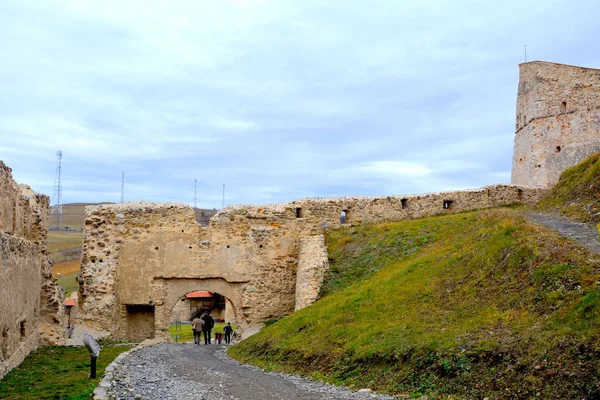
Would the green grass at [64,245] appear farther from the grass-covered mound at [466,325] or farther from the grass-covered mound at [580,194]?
the grass-covered mound at [580,194]

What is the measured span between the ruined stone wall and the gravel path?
70.0ft

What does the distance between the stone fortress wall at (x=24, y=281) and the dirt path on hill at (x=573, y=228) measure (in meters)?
12.0

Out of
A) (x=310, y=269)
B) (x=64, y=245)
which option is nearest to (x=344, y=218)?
(x=310, y=269)

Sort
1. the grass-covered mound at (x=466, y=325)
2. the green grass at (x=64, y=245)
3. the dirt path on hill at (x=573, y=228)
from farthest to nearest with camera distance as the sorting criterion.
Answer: the green grass at (x=64, y=245), the dirt path on hill at (x=573, y=228), the grass-covered mound at (x=466, y=325)

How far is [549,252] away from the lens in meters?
12.9

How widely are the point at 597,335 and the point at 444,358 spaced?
2.64 meters

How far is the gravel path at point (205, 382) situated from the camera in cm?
1142

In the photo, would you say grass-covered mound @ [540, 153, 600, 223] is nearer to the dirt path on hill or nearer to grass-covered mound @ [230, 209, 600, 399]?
the dirt path on hill

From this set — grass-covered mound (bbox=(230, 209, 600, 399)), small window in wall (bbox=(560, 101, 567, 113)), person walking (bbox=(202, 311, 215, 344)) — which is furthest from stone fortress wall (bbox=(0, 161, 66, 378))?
small window in wall (bbox=(560, 101, 567, 113))

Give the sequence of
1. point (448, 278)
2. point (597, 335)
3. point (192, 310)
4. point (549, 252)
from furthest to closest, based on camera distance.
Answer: point (192, 310) < point (448, 278) < point (549, 252) < point (597, 335)

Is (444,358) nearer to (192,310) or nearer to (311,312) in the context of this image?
(311,312)

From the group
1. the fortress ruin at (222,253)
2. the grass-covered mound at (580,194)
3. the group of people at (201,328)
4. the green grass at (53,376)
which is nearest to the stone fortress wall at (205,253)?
the fortress ruin at (222,253)

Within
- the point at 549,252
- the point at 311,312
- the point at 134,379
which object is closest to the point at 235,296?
the point at 311,312

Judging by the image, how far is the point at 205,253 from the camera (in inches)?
1014
